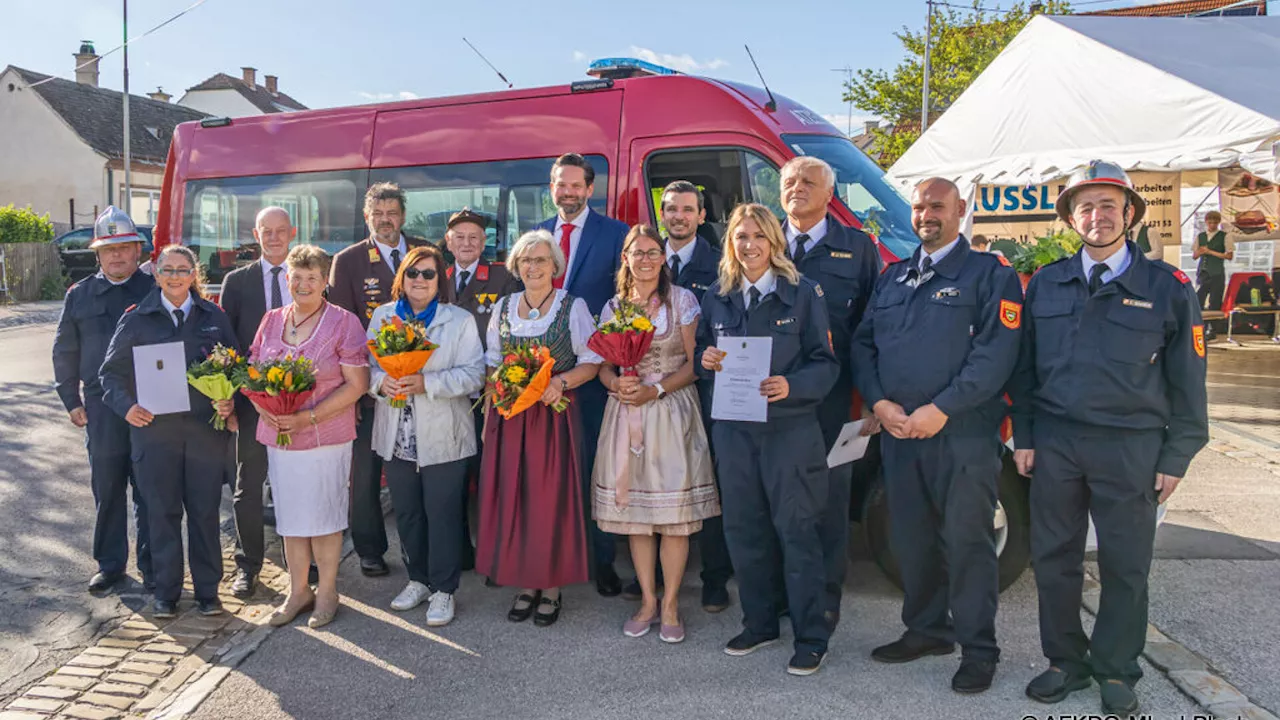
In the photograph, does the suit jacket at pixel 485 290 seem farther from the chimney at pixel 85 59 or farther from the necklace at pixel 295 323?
the chimney at pixel 85 59

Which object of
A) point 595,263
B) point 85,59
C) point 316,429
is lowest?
point 316,429

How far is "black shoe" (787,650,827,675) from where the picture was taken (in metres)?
3.97

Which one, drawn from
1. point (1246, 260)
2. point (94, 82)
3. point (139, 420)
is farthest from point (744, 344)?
point (94, 82)

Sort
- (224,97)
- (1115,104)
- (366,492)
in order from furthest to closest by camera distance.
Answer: (224,97), (1115,104), (366,492)

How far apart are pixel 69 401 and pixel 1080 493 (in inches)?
197

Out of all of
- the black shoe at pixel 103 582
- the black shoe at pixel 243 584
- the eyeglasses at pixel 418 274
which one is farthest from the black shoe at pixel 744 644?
the black shoe at pixel 103 582

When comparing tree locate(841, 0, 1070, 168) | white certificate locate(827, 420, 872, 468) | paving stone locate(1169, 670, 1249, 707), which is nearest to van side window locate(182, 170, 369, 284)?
white certificate locate(827, 420, 872, 468)

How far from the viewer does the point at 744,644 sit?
421cm

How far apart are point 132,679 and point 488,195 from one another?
3.65 m

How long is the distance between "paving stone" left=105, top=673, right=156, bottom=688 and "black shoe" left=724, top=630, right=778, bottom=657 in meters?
2.53

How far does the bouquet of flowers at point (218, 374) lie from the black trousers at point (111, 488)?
33.8 inches

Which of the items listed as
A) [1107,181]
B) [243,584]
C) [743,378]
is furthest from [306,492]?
[1107,181]

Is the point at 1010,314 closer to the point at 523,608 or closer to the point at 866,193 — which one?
the point at 866,193

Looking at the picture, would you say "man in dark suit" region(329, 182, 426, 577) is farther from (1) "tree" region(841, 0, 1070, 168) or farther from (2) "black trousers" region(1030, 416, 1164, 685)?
(1) "tree" region(841, 0, 1070, 168)
